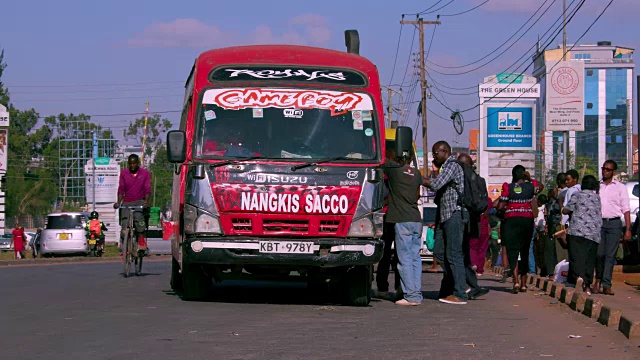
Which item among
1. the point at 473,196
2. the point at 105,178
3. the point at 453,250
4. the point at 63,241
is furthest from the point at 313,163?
the point at 105,178

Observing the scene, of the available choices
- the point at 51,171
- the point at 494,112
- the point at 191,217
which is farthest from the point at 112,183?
the point at 191,217

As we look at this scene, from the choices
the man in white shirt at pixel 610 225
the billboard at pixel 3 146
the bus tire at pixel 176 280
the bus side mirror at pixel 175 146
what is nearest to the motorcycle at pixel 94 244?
the billboard at pixel 3 146

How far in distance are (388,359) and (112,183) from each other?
90608 millimetres

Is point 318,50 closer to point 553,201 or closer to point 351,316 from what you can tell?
point 351,316

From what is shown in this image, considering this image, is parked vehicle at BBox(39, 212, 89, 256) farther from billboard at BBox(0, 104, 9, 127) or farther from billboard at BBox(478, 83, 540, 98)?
billboard at BBox(478, 83, 540, 98)

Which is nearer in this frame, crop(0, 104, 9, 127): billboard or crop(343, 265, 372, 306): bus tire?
crop(343, 265, 372, 306): bus tire

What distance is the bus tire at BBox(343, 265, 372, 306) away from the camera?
39.7ft

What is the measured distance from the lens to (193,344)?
27.1 ft

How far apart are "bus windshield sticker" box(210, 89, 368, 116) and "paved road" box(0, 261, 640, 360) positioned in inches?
87.3

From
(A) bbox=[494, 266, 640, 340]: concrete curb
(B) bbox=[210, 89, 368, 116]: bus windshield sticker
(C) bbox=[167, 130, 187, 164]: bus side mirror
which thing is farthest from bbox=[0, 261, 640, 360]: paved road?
(B) bbox=[210, 89, 368, 116]: bus windshield sticker

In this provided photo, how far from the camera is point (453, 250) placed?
1280 centimetres

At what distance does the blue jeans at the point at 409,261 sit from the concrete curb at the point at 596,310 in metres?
1.86

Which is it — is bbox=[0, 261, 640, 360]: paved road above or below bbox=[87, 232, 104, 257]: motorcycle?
above

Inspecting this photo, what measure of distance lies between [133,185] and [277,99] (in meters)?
5.24
